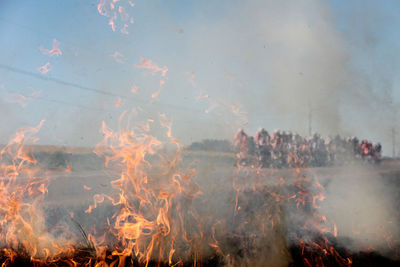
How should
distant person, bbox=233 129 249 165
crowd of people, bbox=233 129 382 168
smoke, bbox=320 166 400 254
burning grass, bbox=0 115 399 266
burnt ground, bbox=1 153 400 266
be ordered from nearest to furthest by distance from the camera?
1. burning grass, bbox=0 115 399 266
2. burnt ground, bbox=1 153 400 266
3. smoke, bbox=320 166 400 254
4. distant person, bbox=233 129 249 165
5. crowd of people, bbox=233 129 382 168

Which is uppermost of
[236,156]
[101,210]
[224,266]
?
[236,156]

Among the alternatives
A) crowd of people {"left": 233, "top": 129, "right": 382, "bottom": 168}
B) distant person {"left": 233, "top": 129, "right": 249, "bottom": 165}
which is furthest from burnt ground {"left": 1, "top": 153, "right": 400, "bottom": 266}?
crowd of people {"left": 233, "top": 129, "right": 382, "bottom": 168}

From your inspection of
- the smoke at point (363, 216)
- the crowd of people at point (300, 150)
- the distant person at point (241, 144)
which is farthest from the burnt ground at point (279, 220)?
the crowd of people at point (300, 150)

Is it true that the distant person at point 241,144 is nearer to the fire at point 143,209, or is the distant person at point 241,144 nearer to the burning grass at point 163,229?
the burning grass at point 163,229

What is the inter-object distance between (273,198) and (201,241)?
339 cm

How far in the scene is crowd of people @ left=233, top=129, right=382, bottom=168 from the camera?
14.4 m

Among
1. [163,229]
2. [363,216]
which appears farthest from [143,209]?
[363,216]

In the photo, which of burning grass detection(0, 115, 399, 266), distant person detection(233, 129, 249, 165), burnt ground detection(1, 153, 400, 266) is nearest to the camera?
burning grass detection(0, 115, 399, 266)

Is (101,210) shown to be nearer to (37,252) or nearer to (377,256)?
(37,252)

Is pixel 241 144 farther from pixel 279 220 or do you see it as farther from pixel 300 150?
pixel 279 220

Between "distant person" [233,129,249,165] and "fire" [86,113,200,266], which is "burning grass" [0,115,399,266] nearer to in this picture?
"fire" [86,113,200,266]

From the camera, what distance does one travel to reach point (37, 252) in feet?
15.7

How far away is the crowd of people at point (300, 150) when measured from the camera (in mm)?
14412

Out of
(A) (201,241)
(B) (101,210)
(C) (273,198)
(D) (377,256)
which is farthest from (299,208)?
(B) (101,210)
